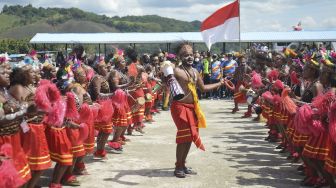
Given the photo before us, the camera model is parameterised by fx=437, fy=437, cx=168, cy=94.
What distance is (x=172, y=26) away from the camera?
558 feet

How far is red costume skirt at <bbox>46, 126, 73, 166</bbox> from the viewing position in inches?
236

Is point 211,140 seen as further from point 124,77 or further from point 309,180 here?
point 309,180

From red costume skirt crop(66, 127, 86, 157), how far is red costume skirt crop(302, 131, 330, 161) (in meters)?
3.32

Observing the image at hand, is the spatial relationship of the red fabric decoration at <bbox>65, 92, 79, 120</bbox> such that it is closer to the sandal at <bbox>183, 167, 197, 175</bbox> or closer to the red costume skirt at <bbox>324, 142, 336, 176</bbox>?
the sandal at <bbox>183, 167, 197, 175</bbox>

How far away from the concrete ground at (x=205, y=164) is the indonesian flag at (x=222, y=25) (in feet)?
8.08

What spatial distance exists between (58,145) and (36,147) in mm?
612

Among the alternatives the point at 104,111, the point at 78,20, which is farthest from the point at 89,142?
the point at 78,20

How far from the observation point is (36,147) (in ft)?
17.8

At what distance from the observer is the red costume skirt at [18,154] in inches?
186

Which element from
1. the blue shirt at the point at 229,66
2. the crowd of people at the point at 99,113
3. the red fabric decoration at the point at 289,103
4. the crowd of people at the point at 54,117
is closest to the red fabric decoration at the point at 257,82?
the crowd of people at the point at 99,113

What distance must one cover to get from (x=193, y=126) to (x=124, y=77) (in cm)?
273

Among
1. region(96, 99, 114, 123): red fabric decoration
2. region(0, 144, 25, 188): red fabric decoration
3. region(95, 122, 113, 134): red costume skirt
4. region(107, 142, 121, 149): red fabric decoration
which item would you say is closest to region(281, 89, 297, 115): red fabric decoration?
region(96, 99, 114, 123): red fabric decoration

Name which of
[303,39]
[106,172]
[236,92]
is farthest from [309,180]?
[303,39]

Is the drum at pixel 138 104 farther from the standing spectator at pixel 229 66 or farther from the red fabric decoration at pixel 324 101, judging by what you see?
the standing spectator at pixel 229 66
